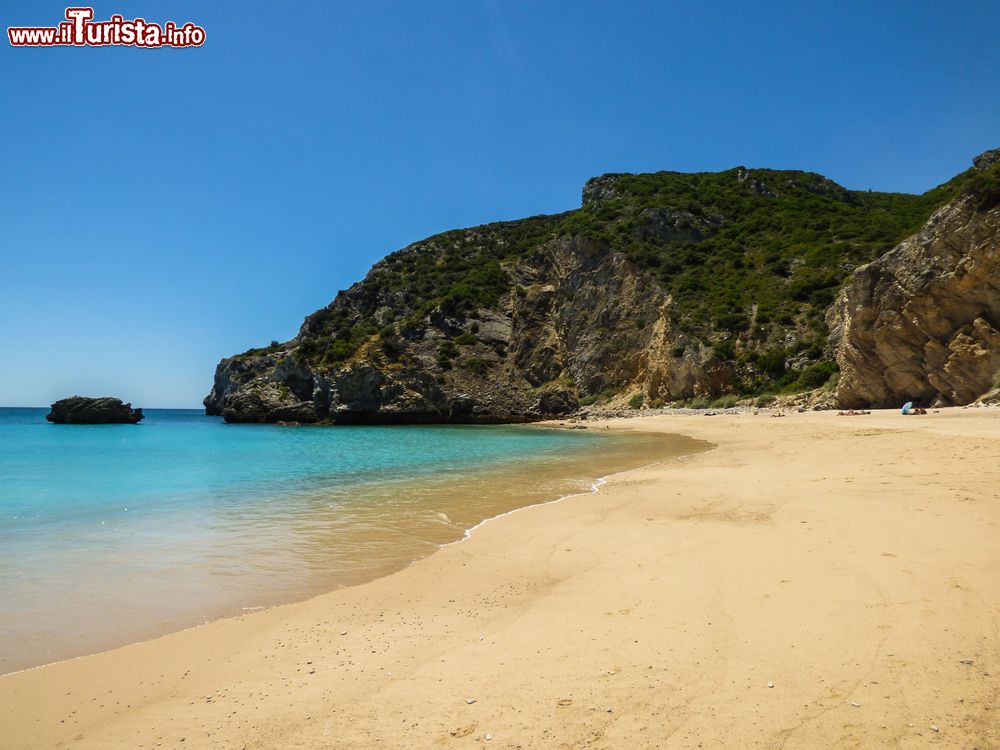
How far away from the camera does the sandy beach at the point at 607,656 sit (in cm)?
289


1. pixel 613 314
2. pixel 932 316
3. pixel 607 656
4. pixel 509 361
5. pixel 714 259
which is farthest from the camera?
pixel 509 361

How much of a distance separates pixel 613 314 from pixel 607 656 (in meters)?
54.3

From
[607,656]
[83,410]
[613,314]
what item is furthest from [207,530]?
[83,410]

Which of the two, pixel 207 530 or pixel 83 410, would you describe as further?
pixel 83 410

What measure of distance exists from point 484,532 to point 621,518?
84.7 inches

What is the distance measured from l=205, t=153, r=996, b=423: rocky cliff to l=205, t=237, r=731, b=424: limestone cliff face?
6.6 inches

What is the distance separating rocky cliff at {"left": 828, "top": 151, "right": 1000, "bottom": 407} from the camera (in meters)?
23.7

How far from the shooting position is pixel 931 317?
85.1 ft

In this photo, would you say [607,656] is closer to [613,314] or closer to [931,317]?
[931,317]

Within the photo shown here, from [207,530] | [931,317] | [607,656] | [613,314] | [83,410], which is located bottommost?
[207,530]

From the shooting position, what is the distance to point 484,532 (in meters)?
8.33

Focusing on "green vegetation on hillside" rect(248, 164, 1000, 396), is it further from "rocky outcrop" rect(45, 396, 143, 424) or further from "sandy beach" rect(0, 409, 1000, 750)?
"sandy beach" rect(0, 409, 1000, 750)

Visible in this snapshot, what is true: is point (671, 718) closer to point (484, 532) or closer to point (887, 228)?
point (484, 532)

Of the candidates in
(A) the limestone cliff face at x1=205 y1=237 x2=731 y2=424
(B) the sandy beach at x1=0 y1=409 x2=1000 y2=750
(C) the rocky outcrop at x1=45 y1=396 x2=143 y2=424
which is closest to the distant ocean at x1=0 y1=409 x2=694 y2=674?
(B) the sandy beach at x1=0 y1=409 x2=1000 y2=750
